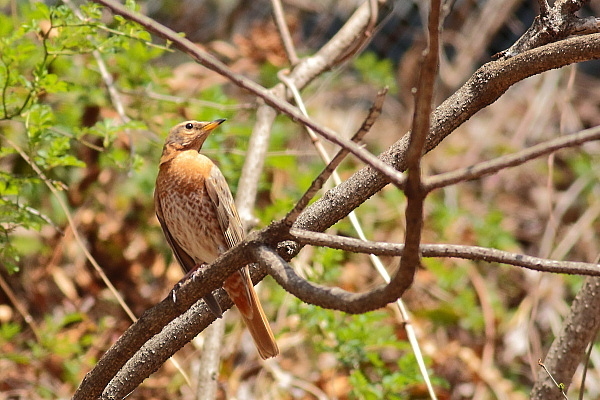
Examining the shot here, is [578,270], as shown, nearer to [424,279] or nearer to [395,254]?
[395,254]

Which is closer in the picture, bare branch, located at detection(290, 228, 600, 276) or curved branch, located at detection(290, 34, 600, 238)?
bare branch, located at detection(290, 228, 600, 276)

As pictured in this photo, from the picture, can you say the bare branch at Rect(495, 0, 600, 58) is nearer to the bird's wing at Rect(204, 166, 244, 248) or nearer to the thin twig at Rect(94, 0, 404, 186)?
the thin twig at Rect(94, 0, 404, 186)

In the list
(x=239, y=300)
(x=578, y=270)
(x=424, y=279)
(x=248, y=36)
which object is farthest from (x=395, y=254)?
(x=248, y=36)

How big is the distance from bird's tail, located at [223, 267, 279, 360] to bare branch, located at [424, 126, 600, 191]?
1775 mm

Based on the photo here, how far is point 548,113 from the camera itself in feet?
26.7

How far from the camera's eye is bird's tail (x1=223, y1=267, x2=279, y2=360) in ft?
10.5

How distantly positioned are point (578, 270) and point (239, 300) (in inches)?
69.6

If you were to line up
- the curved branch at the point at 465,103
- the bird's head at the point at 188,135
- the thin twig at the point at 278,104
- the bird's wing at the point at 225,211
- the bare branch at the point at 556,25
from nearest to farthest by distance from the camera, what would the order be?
the thin twig at the point at 278,104 → the curved branch at the point at 465,103 → the bare branch at the point at 556,25 → the bird's wing at the point at 225,211 → the bird's head at the point at 188,135

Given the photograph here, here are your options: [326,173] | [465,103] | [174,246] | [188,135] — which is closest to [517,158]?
[326,173]

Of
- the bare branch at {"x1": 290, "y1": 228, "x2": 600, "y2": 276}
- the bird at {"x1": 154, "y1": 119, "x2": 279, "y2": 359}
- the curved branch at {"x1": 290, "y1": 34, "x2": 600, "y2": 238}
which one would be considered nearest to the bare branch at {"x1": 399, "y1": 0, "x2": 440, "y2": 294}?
the bare branch at {"x1": 290, "y1": 228, "x2": 600, "y2": 276}

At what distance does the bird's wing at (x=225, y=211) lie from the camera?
3547 millimetres

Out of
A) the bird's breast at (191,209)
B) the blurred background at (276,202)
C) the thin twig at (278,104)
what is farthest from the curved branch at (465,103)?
the bird's breast at (191,209)

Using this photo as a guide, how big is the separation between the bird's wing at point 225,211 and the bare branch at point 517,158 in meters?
2.14

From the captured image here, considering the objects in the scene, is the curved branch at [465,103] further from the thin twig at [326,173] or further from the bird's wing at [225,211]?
the bird's wing at [225,211]
